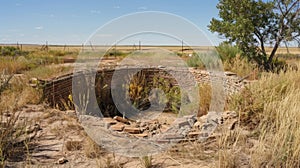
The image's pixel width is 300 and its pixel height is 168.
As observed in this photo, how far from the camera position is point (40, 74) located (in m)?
6.61

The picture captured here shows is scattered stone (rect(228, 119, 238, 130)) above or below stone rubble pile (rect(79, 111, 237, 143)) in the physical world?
above

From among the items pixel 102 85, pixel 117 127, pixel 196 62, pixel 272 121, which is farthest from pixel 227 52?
pixel 117 127

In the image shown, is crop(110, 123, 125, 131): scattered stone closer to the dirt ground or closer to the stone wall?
the dirt ground

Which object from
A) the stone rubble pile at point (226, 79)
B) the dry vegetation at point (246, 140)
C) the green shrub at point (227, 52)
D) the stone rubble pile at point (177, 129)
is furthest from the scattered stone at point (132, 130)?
the green shrub at point (227, 52)

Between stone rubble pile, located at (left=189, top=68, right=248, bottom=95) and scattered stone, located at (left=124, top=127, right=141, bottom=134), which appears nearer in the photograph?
scattered stone, located at (left=124, top=127, right=141, bottom=134)

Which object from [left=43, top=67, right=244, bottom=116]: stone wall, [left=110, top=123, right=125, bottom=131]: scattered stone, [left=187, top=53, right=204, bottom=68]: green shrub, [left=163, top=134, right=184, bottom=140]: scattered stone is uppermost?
[left=187, top=53, right=204, bottom=68]: green shrub

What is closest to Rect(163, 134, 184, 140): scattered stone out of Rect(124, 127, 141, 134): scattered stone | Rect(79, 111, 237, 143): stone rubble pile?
Rect(79, 111, 237, 143): stone rubble pile

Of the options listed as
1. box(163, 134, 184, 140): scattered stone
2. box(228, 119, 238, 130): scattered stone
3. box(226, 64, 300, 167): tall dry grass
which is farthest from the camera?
box(228, 119, 238, 130): scattered stone

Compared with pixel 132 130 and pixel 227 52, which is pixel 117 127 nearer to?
pixel 132 130

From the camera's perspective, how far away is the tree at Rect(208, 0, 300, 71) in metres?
7.88

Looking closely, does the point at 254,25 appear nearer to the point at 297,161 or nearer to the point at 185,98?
the point at 185,98

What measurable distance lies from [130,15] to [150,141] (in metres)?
2.72

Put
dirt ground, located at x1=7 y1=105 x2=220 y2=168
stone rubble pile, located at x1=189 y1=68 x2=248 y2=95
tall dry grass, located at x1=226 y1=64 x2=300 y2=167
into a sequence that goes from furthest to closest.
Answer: stone rubble pile, located at x1=189 y1=68 x2=248 y2=95 → dirt ground, located at x1=7 y1=105 x2=220 y2=168 → tall dry grass, located at x1=226 y1=64 x2=300 y2=167

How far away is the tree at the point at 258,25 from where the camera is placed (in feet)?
25.8
